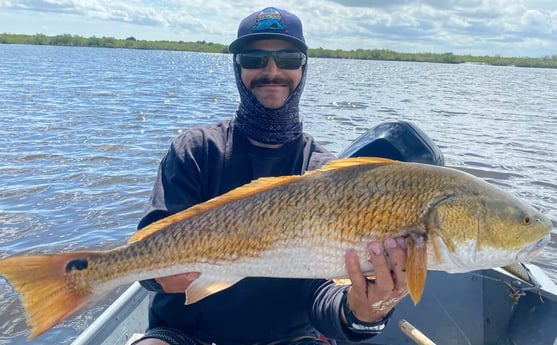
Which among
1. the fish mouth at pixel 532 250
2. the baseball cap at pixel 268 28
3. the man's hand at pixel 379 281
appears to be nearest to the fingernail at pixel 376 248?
the man's hand at pixel 379 281

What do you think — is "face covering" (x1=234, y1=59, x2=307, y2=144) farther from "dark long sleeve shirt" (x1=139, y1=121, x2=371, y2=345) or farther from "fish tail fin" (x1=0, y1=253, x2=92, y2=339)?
"fish tail fin" (x1=0, y1=253, x2=92, y2=339)

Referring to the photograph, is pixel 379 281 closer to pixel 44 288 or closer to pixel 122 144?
pixel 44 288

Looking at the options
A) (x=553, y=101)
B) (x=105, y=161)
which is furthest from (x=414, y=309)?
(x=553, y=101)

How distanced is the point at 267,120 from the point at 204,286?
56.6 inches

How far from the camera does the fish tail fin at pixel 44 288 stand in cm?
250

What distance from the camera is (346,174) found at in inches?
103

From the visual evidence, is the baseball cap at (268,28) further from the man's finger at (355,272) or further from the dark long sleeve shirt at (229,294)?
the man's finger at (355,272)

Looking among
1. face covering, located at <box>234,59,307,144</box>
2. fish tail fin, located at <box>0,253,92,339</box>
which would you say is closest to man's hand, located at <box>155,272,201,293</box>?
fish tail fin, located at <box>0,253,92,339</box>

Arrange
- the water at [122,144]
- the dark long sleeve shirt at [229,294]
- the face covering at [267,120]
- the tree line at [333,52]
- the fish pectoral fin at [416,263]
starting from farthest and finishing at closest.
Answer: the tree line at [333,52]
the water at [122,144]
the face covering at [267,120]
the dark long sleeve shirt at [229,294]
the fish pectoral fin at [416,263]

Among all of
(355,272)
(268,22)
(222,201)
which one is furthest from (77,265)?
(268,22)

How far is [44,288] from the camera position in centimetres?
253

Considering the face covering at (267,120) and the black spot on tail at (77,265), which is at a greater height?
the face covering at (267,120)

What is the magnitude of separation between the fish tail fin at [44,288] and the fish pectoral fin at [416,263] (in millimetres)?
1591

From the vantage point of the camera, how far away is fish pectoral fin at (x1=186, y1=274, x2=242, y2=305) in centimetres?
263
